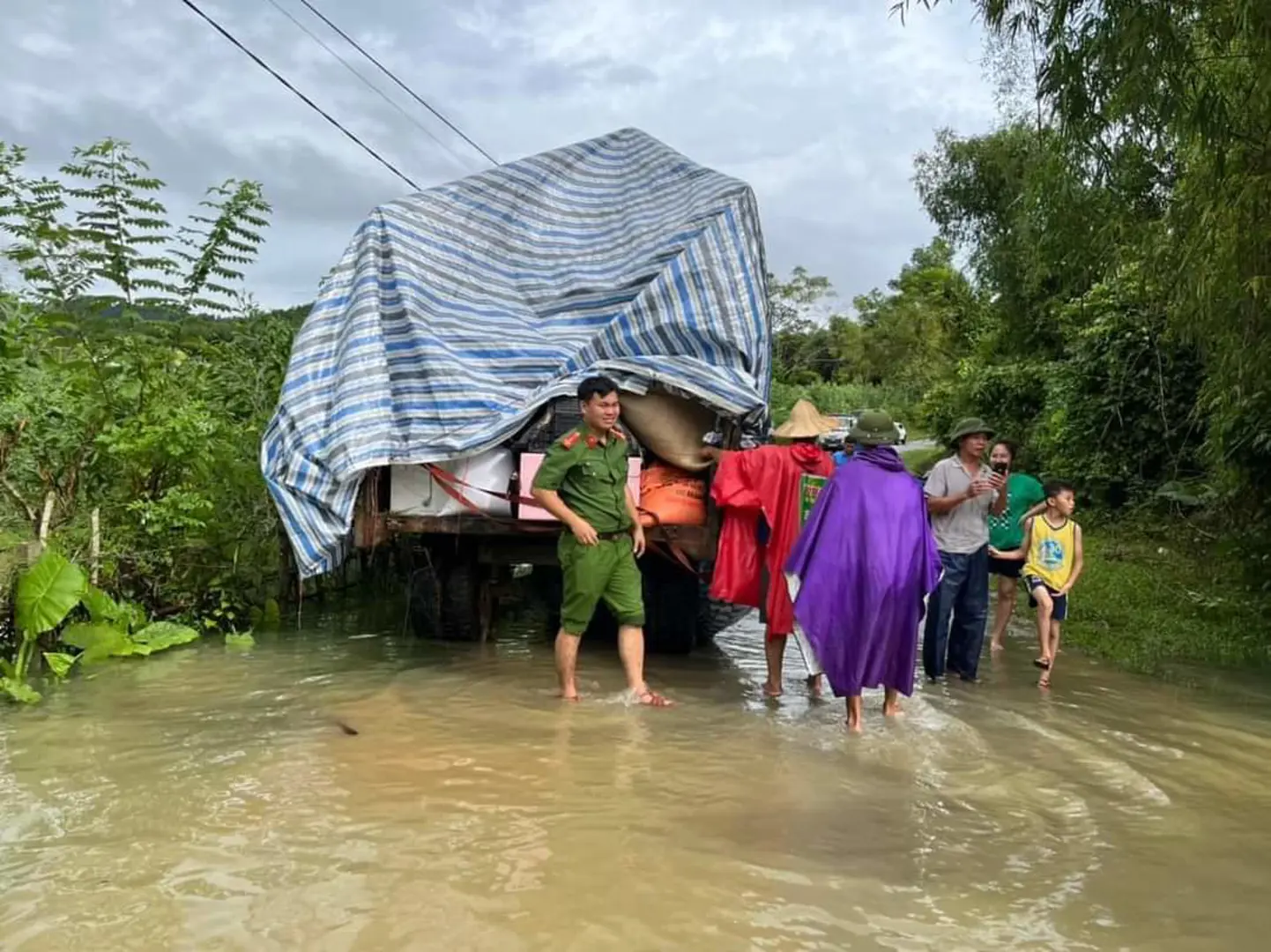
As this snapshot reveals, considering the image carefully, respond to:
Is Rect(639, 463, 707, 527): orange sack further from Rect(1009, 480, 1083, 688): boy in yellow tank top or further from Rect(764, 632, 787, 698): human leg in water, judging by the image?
Rect(1009, 480, 1083, 688): boy in yellow tank top

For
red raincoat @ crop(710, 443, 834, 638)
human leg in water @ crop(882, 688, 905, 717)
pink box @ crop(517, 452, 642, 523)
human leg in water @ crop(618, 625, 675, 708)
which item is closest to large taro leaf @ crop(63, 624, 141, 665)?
pink box @ crop(517, 452, 642, 523)

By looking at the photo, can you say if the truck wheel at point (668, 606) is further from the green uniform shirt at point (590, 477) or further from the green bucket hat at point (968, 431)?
the green bucket hat at point (968, 431)

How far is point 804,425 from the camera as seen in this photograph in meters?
6.70

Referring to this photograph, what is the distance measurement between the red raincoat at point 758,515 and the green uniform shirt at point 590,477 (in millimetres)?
628

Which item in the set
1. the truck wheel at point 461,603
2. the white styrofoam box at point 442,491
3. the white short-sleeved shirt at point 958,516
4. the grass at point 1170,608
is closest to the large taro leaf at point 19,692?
the white styrofoam box at point 442,491

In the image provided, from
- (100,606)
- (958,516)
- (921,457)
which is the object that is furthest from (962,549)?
(921,457)

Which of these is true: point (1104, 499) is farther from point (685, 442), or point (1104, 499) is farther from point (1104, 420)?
point (685, 442)

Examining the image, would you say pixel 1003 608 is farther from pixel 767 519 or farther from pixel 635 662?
pixel 635 662

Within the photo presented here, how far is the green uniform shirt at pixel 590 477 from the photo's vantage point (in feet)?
20.1

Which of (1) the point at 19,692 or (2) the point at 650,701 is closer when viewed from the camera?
(1) the point at 19,692

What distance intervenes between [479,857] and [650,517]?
3.14 meters

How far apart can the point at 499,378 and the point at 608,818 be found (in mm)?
3390

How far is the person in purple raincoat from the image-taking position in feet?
19.2

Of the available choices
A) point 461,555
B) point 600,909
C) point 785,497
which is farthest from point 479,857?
point 461,555
